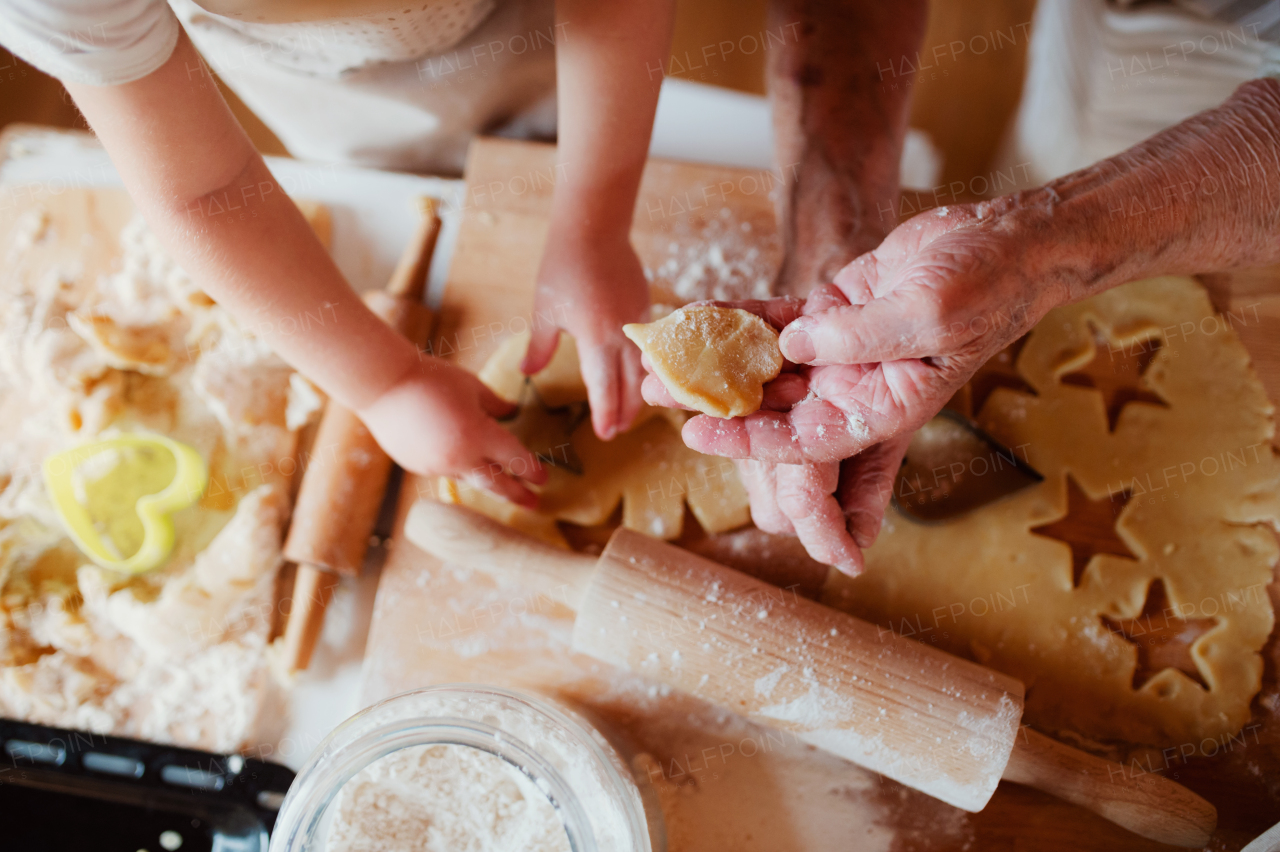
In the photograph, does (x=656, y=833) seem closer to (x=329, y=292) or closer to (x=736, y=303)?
(x=736, y=303)

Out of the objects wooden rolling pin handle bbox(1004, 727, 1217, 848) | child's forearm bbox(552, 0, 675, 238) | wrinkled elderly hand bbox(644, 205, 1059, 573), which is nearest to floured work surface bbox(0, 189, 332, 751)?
child's forearm bbox(552, 0, 675, 238)

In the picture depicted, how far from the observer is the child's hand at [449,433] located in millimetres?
1099

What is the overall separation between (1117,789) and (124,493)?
1.49 metres

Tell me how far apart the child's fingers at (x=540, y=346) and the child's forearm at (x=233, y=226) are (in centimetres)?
17

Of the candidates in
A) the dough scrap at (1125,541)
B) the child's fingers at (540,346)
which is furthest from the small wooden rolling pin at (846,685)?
the child's fingers at (540,346)

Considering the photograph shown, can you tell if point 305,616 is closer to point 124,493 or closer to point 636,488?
point 124,493

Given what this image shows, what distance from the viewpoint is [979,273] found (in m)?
0.77

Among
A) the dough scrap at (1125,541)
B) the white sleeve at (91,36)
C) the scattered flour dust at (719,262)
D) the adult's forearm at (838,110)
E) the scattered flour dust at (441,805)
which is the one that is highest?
the white sleeve at (91,36)

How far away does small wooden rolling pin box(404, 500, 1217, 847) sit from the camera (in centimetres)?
95

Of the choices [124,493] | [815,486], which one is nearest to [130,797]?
[124,493]

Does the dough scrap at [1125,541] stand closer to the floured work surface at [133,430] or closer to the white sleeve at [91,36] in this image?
the floured work surface at [133,430]

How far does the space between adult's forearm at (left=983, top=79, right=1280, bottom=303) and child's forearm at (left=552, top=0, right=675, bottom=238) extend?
1.71 ft

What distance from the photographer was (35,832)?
1.02 m

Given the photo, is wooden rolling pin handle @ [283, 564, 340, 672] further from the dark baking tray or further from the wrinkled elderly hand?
the wrinkled elderly hand
